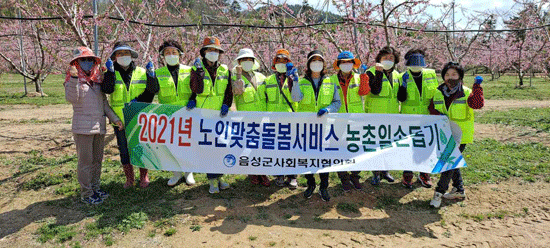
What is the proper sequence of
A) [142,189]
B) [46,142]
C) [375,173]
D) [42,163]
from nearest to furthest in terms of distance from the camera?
[142,189] → [375,173] → [42,163] → [46,142]

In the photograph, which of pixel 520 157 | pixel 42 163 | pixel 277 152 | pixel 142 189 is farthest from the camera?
pixel 520 157

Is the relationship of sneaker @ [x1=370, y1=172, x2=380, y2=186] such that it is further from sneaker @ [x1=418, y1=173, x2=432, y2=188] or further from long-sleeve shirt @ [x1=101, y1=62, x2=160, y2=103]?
long-sleeve shirt @ [x1=101, y1=62, x2=160, y2=103]

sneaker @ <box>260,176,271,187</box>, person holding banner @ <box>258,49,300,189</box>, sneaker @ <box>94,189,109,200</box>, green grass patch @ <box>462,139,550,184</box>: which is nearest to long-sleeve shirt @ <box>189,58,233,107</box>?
person holding banner @ <box>258,49,300,189</box>

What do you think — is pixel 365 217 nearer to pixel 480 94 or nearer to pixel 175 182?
pixel 480 94

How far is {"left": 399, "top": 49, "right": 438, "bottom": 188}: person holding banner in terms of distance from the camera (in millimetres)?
4656

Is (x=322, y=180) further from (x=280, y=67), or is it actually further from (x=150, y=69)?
(x=150, y=69)

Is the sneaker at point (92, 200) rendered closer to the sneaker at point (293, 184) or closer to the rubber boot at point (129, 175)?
the rubber boot at point (129, 175)

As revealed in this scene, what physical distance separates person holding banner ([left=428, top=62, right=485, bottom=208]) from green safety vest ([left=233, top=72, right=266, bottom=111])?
232cm

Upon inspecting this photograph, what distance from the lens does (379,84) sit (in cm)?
457

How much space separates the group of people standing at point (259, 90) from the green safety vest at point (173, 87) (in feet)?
0.04

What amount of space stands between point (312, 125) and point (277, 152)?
57cm

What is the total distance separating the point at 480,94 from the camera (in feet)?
13.4

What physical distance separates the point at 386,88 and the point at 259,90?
1729 mm

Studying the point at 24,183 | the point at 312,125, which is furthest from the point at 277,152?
the point at 24,183
